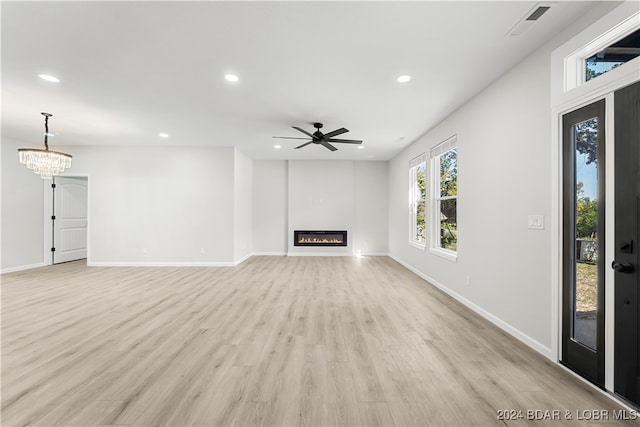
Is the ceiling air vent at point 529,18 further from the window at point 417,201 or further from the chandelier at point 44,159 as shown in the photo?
the chandelier at point 44,159

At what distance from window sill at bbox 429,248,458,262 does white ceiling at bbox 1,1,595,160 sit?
2.24m

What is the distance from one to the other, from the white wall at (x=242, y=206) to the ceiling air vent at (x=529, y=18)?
5.69m

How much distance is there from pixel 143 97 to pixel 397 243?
632 cm

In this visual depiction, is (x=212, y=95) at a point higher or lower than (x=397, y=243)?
higher

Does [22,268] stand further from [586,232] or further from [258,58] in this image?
[586,232]

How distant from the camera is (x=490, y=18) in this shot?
82.7 inches

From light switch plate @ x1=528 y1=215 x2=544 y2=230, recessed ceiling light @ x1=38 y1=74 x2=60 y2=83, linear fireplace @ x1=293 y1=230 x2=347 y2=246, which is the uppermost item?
recessed ceiling light @ x1=38 y1=74 x2=60 y2=83

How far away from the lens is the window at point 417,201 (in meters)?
5.73

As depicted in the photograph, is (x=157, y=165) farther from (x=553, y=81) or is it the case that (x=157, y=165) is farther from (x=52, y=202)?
(x=553, y=81)

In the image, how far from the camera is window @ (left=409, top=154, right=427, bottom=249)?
5727mm

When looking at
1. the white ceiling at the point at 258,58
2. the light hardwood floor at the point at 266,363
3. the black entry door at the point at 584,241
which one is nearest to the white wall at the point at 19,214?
the white ceiling at the point at 258,58

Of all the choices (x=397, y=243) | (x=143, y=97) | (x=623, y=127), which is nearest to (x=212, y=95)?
(x=143, y=97)

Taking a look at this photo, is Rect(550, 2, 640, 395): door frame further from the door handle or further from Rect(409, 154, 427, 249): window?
Rect(409, 154, 427, 249): window

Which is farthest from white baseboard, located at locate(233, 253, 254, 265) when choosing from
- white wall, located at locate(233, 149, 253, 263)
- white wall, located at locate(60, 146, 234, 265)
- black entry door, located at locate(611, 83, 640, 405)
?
black entry door, located at locate(611, 83, 640, 405)
